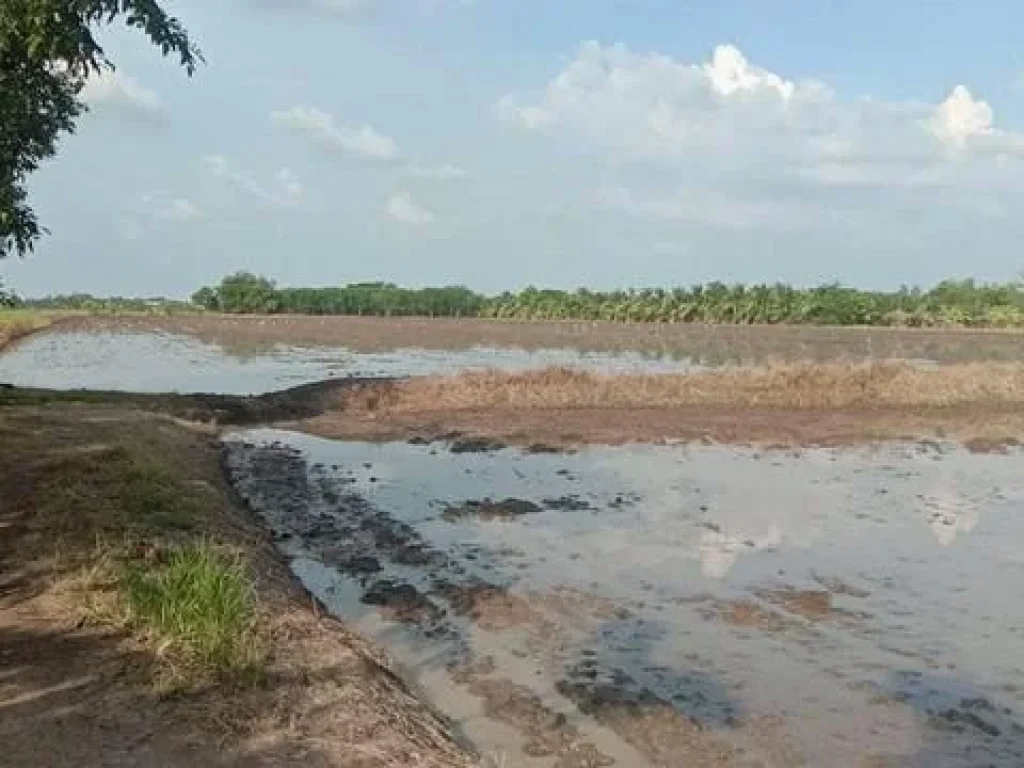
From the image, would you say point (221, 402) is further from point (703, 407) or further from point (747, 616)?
point (747, 616)

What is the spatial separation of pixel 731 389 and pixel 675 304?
72.6 meters

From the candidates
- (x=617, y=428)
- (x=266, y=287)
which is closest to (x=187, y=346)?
(x=617, y=428)

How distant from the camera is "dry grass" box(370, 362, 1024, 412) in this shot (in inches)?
1241

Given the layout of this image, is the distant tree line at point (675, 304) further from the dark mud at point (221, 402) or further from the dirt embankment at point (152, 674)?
the dirt embankment at point (152, 674)

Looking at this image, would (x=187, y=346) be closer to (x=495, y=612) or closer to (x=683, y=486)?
(x=683, y=486)

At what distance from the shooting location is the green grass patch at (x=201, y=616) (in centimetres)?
686

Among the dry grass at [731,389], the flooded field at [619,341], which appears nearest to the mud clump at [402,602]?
the dry grass at [731,389]

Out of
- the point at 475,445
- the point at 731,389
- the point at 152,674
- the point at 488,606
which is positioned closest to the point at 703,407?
the point at 731,389

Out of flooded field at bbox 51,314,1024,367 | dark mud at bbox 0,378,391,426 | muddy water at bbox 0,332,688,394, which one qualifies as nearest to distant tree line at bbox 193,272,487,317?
flooded field at bbox 51,314,1024,367

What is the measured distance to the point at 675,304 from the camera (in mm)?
105125

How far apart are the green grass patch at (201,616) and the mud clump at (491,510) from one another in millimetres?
7987

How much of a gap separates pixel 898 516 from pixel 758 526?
2446 millimetres

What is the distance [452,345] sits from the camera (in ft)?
204

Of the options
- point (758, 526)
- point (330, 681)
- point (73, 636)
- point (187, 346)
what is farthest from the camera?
point (187, 346)
